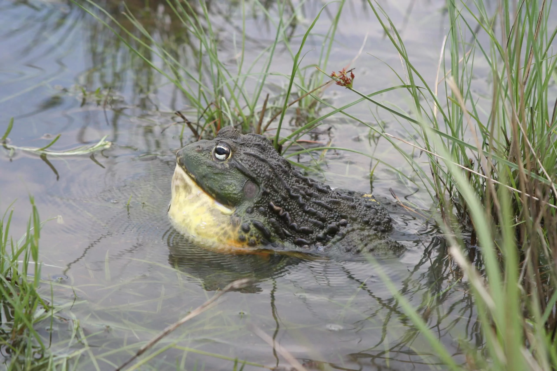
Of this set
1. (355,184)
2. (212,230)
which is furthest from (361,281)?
(355,184)

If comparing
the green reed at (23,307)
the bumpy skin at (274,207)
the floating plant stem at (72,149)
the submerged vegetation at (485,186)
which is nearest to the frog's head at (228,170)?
the bumpy skin at (274,207)

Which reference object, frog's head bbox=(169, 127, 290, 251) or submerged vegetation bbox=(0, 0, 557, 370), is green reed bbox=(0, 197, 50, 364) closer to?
submerged vegetation bbox=(0, 0, 557, 370)

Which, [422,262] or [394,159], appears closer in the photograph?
[422,262]

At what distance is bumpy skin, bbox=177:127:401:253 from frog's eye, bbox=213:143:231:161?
0.02 metres

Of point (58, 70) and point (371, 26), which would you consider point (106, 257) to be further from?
point (371, 26)

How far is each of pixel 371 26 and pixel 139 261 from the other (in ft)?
19.3

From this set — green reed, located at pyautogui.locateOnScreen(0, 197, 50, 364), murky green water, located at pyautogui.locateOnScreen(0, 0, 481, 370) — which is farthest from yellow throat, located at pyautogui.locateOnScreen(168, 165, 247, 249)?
green reed, located at pyautogui.locateOnScreen(0, 197, 50, 364)

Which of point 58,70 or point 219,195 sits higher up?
point 58,70

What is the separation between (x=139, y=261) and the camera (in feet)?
13.4

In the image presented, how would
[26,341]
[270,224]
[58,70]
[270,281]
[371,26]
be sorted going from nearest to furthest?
[26,341] < [270,281] < [270,224] < [58,70] < [371,26]

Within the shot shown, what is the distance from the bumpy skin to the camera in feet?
13.8

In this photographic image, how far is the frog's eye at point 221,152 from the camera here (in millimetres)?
4227

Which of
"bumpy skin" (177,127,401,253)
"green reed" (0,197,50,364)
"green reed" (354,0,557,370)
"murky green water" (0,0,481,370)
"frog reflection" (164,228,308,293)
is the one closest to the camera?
"green reed" (354,0,557,370)

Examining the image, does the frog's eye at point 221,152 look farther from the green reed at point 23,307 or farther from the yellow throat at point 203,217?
the green reed at point 23,307
